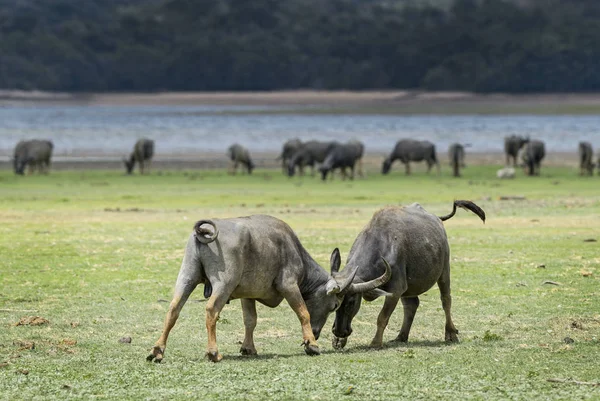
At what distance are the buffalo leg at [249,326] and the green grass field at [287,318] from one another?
25 cm

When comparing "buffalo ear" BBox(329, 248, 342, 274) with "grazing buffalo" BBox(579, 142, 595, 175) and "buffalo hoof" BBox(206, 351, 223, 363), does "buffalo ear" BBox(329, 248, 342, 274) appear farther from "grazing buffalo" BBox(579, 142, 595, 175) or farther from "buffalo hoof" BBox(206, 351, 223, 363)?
"grazing buffalo" BBox(579, 142, 595, 175)

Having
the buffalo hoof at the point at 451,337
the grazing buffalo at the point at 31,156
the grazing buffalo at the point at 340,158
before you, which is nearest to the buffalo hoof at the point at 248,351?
the buffalo hoof at the point at 451,337

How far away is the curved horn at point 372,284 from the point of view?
11891 mm

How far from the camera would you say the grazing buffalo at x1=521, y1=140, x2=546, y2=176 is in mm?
46625

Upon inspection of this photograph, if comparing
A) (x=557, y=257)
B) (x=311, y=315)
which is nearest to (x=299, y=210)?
(x=557, y=257)

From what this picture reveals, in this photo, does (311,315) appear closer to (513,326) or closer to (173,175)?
(513,326)

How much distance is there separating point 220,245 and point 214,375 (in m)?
1.36

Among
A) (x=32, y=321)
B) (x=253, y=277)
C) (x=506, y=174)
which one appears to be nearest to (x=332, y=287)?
(x=253, y=277)

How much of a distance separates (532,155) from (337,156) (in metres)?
7.99

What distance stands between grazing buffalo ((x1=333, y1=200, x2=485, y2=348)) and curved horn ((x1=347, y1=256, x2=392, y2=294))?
6.7 inches

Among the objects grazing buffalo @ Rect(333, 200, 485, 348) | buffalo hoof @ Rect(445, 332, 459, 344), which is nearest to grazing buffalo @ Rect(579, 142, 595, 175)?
grazing buffalo @ Rect(333, 200, 485, 348)

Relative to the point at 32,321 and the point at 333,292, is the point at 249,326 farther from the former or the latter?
the point at 32,321

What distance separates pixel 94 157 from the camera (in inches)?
2451

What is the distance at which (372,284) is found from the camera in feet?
39.1
